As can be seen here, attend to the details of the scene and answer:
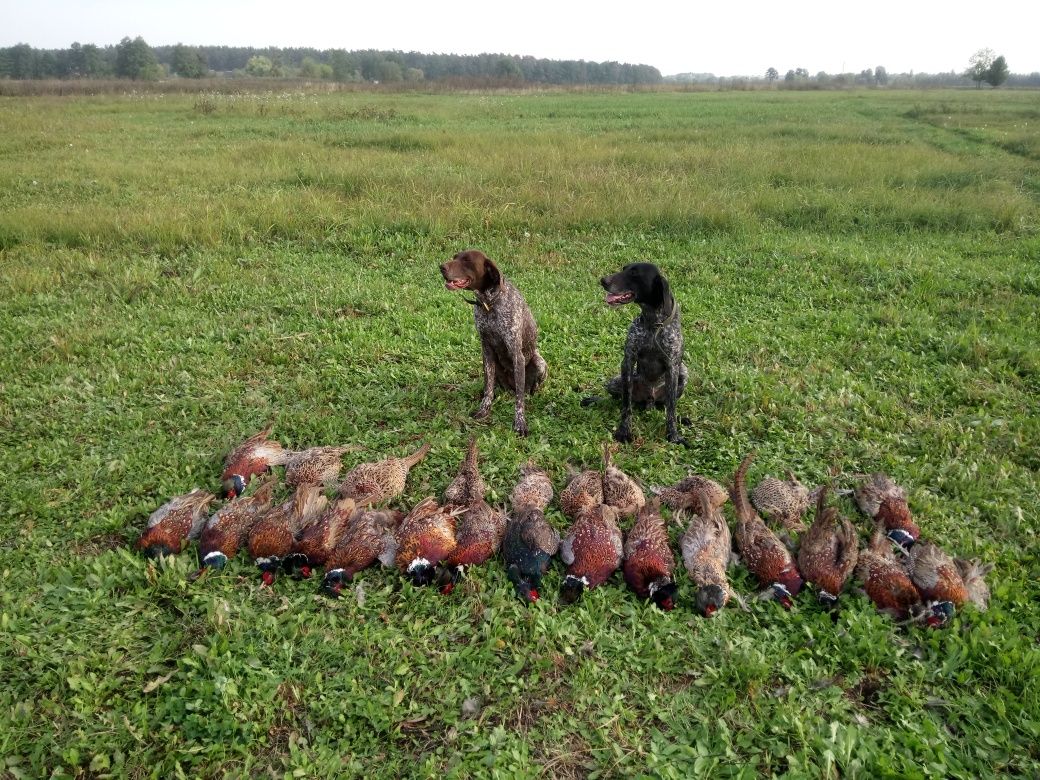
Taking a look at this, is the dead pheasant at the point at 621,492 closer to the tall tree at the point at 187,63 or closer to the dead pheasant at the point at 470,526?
the dead pheasant at the point at 470,526

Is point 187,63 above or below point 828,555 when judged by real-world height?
above

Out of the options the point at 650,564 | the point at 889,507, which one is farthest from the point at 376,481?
the point at 889,507

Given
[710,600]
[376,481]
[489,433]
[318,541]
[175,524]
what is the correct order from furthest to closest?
[489,433] < [376,481] < [175,524] < [318,541] < [710,600]

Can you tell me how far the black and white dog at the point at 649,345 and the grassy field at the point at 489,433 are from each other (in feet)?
0.94

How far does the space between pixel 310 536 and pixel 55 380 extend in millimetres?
4067

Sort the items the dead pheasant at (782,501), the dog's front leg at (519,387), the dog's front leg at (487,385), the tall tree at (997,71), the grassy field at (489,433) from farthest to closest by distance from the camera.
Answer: the tall tree at (997,71) → the dog's front leg at (487,385) → the dog's front leg at (519,387) → the dead pheasant at (782,501) → the grassy field at (489,433)

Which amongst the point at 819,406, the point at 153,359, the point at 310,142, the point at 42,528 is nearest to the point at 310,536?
the point at 42,528

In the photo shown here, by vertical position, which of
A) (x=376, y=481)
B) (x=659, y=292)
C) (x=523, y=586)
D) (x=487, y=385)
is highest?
(x=659, y=292)

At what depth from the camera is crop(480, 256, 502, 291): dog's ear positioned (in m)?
5.48

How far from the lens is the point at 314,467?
16.9ft

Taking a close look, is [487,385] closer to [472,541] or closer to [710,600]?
[472,541]

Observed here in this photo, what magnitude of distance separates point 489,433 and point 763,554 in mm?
2558

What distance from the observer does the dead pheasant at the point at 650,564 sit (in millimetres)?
3949

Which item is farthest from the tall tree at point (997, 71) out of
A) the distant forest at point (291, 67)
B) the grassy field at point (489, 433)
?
the grassy field at point (489, 433)
